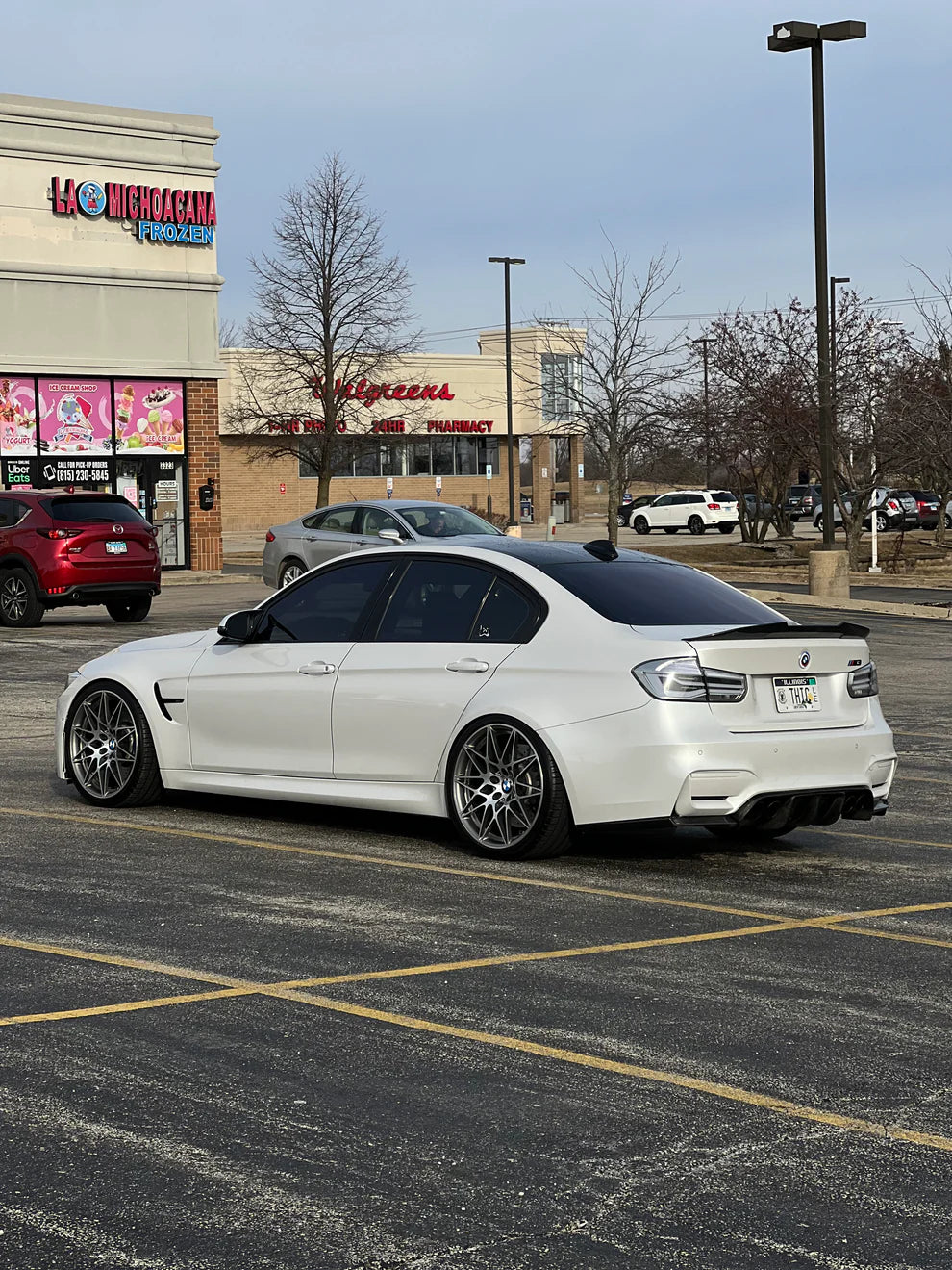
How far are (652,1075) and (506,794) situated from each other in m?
3.27

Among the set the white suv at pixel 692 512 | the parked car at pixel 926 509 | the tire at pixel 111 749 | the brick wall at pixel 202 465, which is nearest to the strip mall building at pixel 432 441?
the white suv at pixel 692 512

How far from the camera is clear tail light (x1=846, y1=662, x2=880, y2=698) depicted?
28.0 feet

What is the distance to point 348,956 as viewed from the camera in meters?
6.63

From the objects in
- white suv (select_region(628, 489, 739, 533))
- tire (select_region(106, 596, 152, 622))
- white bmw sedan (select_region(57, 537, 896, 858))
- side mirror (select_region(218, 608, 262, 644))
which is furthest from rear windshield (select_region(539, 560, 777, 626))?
white suv (select_region(628, 489, 739, 533))

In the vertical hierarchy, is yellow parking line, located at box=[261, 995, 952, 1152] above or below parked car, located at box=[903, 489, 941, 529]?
below

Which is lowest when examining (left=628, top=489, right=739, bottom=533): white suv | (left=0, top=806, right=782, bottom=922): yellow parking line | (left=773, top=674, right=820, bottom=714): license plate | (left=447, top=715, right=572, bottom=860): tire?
(left=0, top=806, right=782, bottom=922): yellow parking line

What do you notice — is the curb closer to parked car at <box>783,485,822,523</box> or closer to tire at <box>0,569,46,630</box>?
tire at <box>0,569,46,630</box>

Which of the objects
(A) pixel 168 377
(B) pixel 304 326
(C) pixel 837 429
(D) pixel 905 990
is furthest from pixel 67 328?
(D) pixel 905 990

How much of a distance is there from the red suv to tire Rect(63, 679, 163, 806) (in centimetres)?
1339

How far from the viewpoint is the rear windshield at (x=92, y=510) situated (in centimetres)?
2356

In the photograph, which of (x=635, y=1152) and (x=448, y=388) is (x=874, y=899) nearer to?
(x=635, y=1152)

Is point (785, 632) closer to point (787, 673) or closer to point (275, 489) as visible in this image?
point (787, 673)

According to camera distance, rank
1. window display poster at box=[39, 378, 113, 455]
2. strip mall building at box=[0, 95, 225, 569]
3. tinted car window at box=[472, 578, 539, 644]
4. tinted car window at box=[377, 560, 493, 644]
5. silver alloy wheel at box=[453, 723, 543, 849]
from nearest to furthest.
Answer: silver alloy wheel at box=[453, 723, 543, 849]
tinted car window at box=[472, 578, 539, 644]
tinted car window at box=[377, 560, 493, 644]
strip mall building at box=[0, 95, 225, 569]
window display poster at box=[39, 378, 113, 455]

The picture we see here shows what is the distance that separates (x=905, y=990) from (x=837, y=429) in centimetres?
3176
